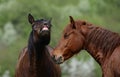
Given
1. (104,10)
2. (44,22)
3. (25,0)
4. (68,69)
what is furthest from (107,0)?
(44,22)

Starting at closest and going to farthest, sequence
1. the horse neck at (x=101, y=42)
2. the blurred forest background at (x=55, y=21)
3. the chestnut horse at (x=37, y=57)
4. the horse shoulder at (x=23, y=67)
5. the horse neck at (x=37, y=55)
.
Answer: the horse neck at (x=101, y=42) < the chestnut horse at (x=37, y=57) < the horse neck at (x=37, y=55) < the horse shoulder at (x=23, y=67) < the blurred forest background at (x=55, y=21)

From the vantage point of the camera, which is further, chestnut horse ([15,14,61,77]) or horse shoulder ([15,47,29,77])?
horse shoulder ([15,47,29,77])

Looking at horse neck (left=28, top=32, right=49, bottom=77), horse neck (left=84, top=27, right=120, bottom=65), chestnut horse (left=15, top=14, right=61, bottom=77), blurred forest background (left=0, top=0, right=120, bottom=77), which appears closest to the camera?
horse neck (left=84, top=27, right=120, bottom=65)

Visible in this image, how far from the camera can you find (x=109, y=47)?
11500mm

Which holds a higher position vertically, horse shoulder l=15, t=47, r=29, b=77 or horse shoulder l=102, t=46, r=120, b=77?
horse shoulder l=102, t=46, r=120, b=77

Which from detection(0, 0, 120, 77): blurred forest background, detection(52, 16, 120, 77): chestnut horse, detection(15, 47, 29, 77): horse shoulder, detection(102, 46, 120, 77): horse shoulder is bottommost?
detection(0, 0, 120, 77): blurred forest background

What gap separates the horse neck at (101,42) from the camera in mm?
11469

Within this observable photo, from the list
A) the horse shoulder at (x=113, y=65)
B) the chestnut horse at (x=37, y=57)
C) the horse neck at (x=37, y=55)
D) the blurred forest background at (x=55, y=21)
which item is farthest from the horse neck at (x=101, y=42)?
the blurred forest background at (x=55, y=21)

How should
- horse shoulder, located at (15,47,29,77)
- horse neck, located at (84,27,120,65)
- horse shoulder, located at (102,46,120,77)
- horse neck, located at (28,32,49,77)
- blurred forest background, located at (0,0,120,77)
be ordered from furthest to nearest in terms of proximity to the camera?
blurred forest background, located at (0,0,120,77)
horse shoulder, located at (15,47,29,77)
horse neck, located at (28,32,49,77)
horse neck, located at (84,27,120,65)
horse shoulder, located at (102,46,120,77)

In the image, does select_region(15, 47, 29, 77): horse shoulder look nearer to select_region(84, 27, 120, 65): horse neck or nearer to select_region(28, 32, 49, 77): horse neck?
select_region(28, 32, 49, 77): horse neck

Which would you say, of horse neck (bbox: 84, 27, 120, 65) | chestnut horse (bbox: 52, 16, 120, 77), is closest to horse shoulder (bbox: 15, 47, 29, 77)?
chestnut horse (bbox: 52, 16, 120, 77)

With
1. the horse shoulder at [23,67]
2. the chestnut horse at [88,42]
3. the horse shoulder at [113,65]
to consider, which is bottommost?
the horse shoulder at [23,67]

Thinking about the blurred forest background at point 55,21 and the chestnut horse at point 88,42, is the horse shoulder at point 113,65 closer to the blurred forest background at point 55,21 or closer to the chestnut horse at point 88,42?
the chestnut horse at point 88,42

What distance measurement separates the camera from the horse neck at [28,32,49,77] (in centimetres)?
1409
